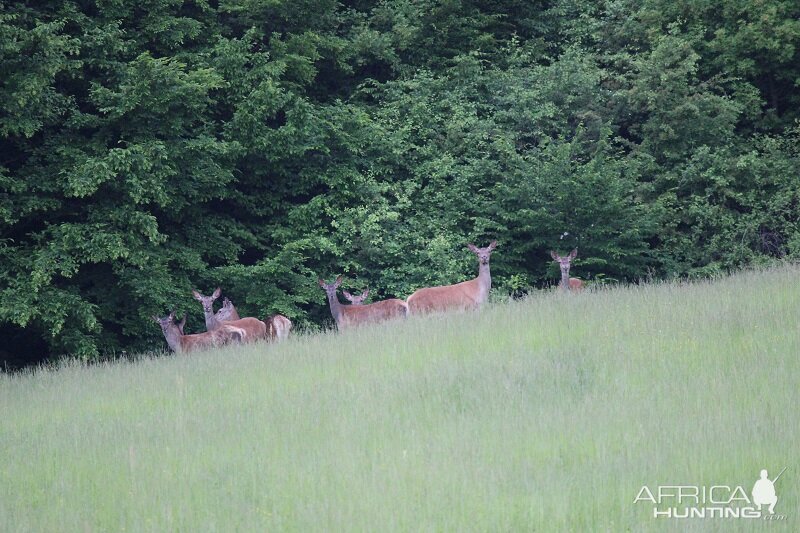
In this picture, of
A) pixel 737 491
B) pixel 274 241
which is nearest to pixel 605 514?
pixel 737 491

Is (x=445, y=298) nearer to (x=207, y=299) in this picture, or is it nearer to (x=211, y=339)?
(x=211, y=339)

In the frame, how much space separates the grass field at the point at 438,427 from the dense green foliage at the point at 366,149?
4.25m

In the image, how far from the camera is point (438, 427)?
7734mm

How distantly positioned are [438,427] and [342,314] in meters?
8.02

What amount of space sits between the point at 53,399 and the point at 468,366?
4.42 m

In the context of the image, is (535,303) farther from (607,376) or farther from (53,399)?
(53,399)

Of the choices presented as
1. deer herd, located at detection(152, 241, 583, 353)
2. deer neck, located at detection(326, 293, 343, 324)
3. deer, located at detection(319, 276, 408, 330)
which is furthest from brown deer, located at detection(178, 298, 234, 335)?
deer, located at detection(319, 276, 408, 330)

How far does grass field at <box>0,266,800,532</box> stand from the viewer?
242 inches

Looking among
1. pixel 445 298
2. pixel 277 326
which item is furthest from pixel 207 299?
pixel 445 298

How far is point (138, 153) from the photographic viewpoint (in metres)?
14.9

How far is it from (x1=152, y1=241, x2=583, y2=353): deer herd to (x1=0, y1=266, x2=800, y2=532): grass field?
7.75 ft

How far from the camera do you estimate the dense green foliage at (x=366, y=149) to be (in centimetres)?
1520

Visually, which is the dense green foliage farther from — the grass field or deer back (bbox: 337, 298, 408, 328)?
the grass field

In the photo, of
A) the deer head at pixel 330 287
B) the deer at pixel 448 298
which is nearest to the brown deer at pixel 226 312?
the deer head at pixel 330 287
